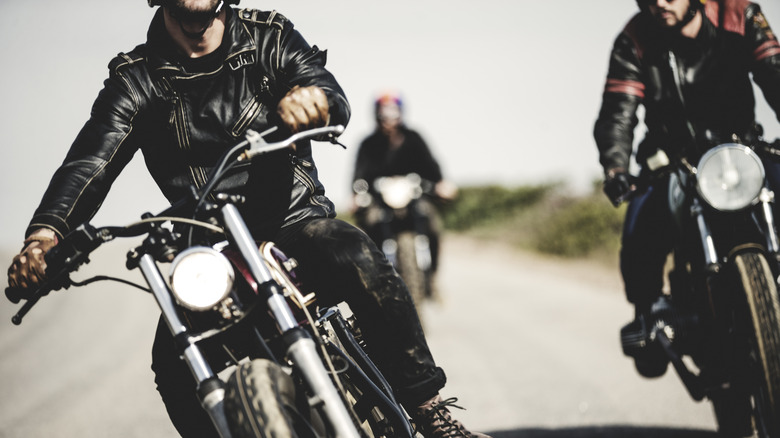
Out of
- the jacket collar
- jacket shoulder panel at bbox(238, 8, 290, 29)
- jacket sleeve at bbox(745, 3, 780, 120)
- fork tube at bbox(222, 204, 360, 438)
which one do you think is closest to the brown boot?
fork tube at bbox(222, 204, 360, 438)

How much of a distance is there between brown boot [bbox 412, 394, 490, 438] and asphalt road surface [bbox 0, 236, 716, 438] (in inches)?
79.1

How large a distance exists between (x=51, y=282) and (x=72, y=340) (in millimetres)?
8645

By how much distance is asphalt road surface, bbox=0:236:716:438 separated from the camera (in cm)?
520

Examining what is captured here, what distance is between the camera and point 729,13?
4059 mm

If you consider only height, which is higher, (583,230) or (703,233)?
(703,233)

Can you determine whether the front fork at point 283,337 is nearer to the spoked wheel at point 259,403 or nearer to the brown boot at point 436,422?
the spoked wheel at point 259,403

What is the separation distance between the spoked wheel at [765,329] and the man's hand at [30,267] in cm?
257

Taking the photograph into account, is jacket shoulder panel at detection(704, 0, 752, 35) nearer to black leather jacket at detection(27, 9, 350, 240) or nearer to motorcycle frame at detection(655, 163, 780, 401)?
motorcycle frame at detection(655, 163, 780, 401)

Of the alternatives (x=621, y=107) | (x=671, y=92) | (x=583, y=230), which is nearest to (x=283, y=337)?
(x=621, y=107)

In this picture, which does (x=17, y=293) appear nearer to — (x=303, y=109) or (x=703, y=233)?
(x=303, y=109)

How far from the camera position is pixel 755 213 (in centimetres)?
342

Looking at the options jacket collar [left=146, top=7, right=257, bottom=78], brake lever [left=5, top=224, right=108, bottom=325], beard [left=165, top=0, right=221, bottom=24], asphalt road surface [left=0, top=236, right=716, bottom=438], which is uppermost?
beard [left=165, top=0, right=221, bottom=24]

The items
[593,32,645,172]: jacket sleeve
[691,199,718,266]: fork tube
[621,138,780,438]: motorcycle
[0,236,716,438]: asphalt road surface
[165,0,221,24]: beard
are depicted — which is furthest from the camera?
[0,236,716,438]: asphalt road surface

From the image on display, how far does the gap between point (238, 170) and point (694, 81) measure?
2.39 m
